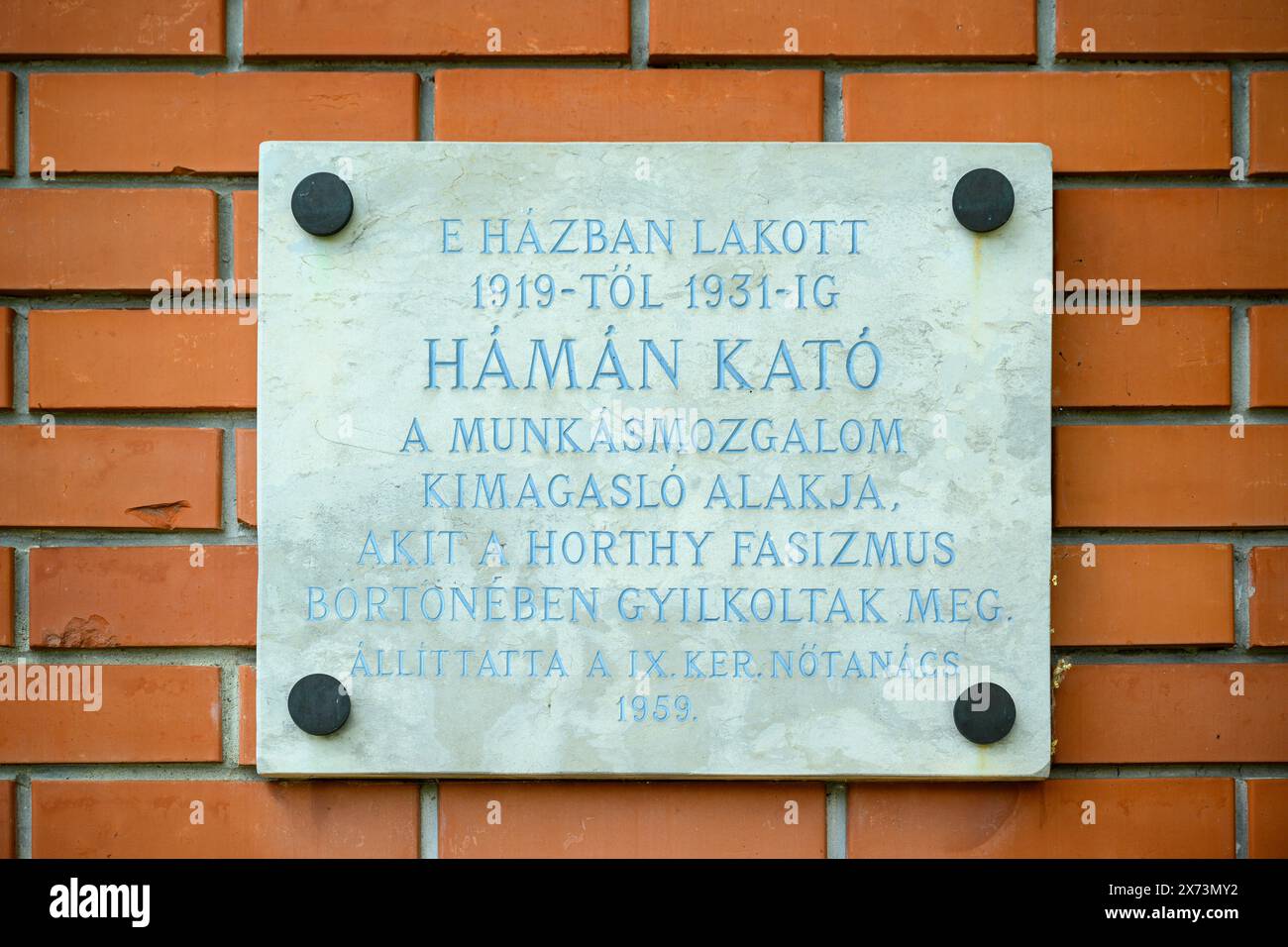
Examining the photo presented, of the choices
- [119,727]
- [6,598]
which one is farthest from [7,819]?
[6,598]

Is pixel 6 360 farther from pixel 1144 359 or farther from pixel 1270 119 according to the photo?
pixel 1270 119

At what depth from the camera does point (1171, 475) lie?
1794mm

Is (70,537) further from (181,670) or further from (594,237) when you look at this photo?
(594,237)

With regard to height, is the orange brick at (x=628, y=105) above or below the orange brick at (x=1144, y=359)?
above

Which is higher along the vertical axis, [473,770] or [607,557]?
[607,557]

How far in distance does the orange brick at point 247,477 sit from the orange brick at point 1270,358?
5.09ft

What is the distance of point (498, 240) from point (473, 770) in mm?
807

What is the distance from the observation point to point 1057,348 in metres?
1.81

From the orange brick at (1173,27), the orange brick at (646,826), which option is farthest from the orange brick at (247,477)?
the orange brick at (1173,27)

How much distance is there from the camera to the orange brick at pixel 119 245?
5.98 feet

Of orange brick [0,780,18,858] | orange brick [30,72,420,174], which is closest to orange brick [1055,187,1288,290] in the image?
orange brick [30,72,420,174]

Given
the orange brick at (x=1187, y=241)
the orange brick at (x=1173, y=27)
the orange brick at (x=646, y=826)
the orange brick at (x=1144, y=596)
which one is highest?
the orange brick at (x=1173, y=27)

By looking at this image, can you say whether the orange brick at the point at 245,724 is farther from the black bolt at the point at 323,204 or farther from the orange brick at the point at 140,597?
the black bolt at the point at 323,204

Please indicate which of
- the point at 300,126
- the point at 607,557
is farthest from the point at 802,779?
the point at 300,126
